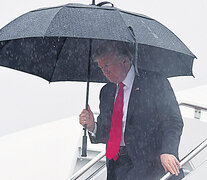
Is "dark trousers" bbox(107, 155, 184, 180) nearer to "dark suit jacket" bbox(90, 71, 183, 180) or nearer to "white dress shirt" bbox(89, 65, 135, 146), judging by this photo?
"dark suit jacket" bbox(90, 71, 183, 180)

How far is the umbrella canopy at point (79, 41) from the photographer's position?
210cm

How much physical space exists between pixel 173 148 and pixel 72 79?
113cm

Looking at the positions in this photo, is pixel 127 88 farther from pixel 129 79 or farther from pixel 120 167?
pixel 120 167

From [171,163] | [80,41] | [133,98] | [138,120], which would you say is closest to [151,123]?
[138,120]

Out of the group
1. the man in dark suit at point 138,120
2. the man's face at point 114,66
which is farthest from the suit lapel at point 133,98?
the man's face at point 114,66

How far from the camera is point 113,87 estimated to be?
8.66ft

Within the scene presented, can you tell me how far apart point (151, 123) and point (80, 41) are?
0.92 metres

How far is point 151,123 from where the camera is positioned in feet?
7.85

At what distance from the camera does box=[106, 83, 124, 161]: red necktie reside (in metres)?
2.50

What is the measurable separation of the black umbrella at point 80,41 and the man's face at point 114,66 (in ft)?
0.46

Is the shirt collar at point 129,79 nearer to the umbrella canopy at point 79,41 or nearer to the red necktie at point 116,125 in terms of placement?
the red necktie at point 116,125

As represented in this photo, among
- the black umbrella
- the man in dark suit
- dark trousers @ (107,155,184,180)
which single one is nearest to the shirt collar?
the man in dark suit

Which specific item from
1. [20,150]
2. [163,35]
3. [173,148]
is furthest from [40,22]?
[20,150]

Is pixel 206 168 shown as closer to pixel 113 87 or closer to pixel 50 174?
pixel 113 87
